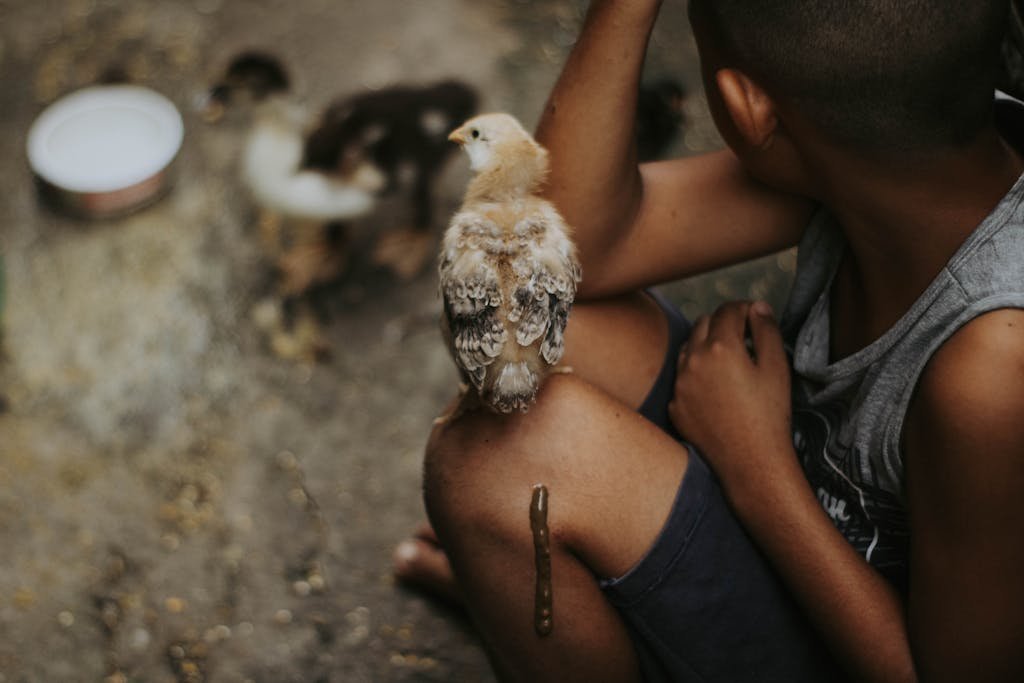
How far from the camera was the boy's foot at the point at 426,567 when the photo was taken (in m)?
2.40

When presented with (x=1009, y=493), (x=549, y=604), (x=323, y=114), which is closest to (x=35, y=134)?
(x=323, y=114)

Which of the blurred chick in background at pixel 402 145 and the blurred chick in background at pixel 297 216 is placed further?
the blurred chick in background at pixel 402 145

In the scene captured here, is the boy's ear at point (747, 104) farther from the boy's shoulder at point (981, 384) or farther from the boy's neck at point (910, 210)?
the boy's shoulder at point (981, 384)

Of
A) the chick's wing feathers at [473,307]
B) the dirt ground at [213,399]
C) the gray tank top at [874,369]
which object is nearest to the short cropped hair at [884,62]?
the gray tank top at [874,369]

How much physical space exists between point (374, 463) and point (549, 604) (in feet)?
4.21

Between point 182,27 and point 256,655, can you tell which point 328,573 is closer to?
point 256,655

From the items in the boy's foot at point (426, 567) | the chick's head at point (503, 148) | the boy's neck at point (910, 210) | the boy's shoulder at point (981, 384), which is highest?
the chick's head at point (503, 148)

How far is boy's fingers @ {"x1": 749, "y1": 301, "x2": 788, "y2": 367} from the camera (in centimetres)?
183

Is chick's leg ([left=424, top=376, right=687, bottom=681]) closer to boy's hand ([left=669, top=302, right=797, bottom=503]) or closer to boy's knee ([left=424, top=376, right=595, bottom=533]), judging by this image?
boy's knee ([left=424, top=376, right=595, bottom=533])

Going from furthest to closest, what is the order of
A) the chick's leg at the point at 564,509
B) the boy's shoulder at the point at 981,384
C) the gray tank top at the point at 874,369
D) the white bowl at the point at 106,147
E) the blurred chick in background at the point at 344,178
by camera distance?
the white bowl at the point at 106,147
the blurred chick in background at the point at 344,178
the chick's leg at the point at 564,509
the gray tank top at the point at 874,369
the boy's shoulder at the point at 981,384

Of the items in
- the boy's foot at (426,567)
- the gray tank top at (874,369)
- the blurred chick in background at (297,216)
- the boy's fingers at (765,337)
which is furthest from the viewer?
the blurred chick in background at (297,216)

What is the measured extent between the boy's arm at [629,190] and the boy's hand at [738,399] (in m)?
0.16

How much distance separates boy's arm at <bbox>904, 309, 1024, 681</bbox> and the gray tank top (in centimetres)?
5

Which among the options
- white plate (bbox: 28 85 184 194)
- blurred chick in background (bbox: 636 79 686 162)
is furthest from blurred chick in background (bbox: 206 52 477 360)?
blurred chick in background (bbox: 636 79 686 162)
